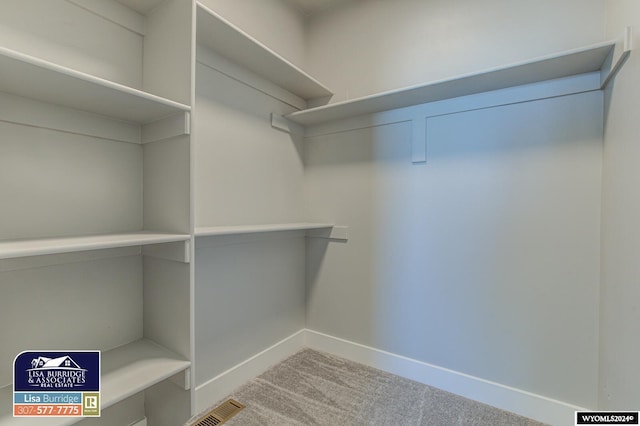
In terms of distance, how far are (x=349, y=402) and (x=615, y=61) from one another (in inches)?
84.8

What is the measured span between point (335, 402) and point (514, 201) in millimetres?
1597

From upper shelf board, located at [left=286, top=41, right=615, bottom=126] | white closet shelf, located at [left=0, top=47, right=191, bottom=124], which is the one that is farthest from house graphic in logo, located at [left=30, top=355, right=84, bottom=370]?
upper shelf board, located at [left=286, top=41, right=615, bottom=126]

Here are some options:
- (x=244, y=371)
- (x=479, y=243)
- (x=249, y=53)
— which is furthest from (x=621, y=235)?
(x=244, y=371)

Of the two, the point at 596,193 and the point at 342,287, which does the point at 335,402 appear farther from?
the point at 596,193

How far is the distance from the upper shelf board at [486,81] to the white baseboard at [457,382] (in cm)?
176

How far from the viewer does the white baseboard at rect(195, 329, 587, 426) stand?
1604 mm

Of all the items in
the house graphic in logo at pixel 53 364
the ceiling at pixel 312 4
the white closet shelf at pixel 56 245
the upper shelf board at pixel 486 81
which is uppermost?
the ceiling at pixel 312 4

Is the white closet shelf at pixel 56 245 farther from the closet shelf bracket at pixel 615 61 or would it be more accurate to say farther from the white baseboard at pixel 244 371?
the closet shelf bracket at pixel 615 61

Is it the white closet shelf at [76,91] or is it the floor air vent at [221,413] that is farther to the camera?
the floor air vent at [221,413]

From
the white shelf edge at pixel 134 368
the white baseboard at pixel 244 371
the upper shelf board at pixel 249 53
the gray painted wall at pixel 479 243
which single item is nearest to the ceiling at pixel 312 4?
the upper shelf board at pixel 249 53

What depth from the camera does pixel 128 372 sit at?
1158mm

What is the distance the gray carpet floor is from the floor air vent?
0.13 ft

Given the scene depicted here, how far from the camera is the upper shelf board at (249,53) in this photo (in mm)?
1425

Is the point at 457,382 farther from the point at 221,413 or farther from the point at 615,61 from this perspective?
the point at 615,61
